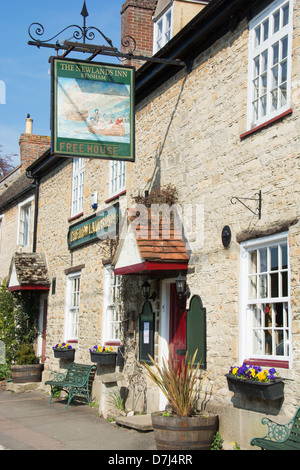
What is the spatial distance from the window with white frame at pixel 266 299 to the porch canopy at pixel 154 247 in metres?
1.57

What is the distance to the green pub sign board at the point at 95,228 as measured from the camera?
39.6 feet

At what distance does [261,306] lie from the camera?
24.7 ft

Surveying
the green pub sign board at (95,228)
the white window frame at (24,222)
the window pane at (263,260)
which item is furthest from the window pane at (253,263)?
the white window frame at (24,222)

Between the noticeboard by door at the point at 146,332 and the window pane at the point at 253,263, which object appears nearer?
the window pane at the point at 253,263

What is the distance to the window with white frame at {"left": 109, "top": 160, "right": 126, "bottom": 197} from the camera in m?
12.3

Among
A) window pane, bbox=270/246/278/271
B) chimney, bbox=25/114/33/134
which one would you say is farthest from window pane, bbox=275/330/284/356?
chimney, bbox=25/114/33/134

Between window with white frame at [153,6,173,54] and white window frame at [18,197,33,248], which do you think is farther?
white window frame at [18,197,33,248]

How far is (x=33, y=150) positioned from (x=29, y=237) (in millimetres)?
4196

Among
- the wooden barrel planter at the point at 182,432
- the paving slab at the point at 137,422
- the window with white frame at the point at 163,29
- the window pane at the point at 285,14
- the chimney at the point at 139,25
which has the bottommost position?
the paving slab at the point at 137,422

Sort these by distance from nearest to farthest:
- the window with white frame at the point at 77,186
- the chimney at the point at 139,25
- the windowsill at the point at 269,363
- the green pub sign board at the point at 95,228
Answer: the windowsill at the point at 269,363 → the green pub sign board at the point at 95,228 → the chimney at the point at 139,25 → the window with white frame at the point at 77,186

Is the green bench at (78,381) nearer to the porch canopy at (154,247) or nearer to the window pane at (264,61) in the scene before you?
the porch canopy at (154,247)

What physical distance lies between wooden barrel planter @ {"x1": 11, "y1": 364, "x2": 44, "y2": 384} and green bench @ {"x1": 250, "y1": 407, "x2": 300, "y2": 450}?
10.4 metres

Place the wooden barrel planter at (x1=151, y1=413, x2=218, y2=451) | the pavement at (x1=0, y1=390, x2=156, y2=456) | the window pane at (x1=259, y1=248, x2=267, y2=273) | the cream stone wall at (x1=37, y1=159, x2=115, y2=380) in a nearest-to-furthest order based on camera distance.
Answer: the wooden barrel planter at (x1=151, y1=413, x2=218, y2=451) → the window pane at (x1=259, y1=248, x2=267, y2=273) → the pavement at (x1=0, y1=390, x2=156, y2=456) → the cream stone wall at (x1=37, y1=159, x2=115, y2=380)

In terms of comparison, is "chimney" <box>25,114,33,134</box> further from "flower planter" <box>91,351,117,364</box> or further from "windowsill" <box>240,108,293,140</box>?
Answer: "windowsill" <box>240,108,293,140</box>
